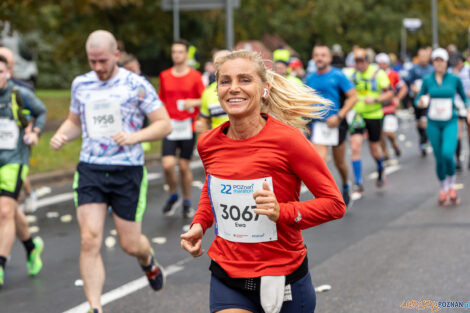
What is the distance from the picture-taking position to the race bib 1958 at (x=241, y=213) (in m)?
3.76

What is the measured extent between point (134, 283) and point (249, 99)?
354 cm

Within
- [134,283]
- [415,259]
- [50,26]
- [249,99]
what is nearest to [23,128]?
[134,283]

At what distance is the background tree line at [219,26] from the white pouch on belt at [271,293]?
19178 mm

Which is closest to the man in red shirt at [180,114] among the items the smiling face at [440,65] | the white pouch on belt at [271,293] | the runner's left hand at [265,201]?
the smiling face at [440,65]

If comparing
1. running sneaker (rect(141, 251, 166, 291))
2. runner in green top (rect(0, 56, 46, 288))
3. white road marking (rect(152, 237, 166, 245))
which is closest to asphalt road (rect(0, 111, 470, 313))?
white road marking (rect(152, 237, 166, 245))

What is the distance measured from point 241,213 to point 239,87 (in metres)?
0.57

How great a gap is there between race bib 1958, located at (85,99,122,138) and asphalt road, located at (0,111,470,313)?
1.31 metres

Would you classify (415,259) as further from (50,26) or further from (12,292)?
(50,26)

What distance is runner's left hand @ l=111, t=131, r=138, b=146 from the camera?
5.85 m

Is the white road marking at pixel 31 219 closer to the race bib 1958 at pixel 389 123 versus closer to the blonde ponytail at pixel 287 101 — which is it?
the blonde ponytail at pixel 287 101

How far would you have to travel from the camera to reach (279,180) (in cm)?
378

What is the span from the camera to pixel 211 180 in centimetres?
390

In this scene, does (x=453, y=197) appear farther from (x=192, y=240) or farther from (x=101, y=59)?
(x=192, y=240)

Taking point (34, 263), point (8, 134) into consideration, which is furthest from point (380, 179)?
point (8, 134)
